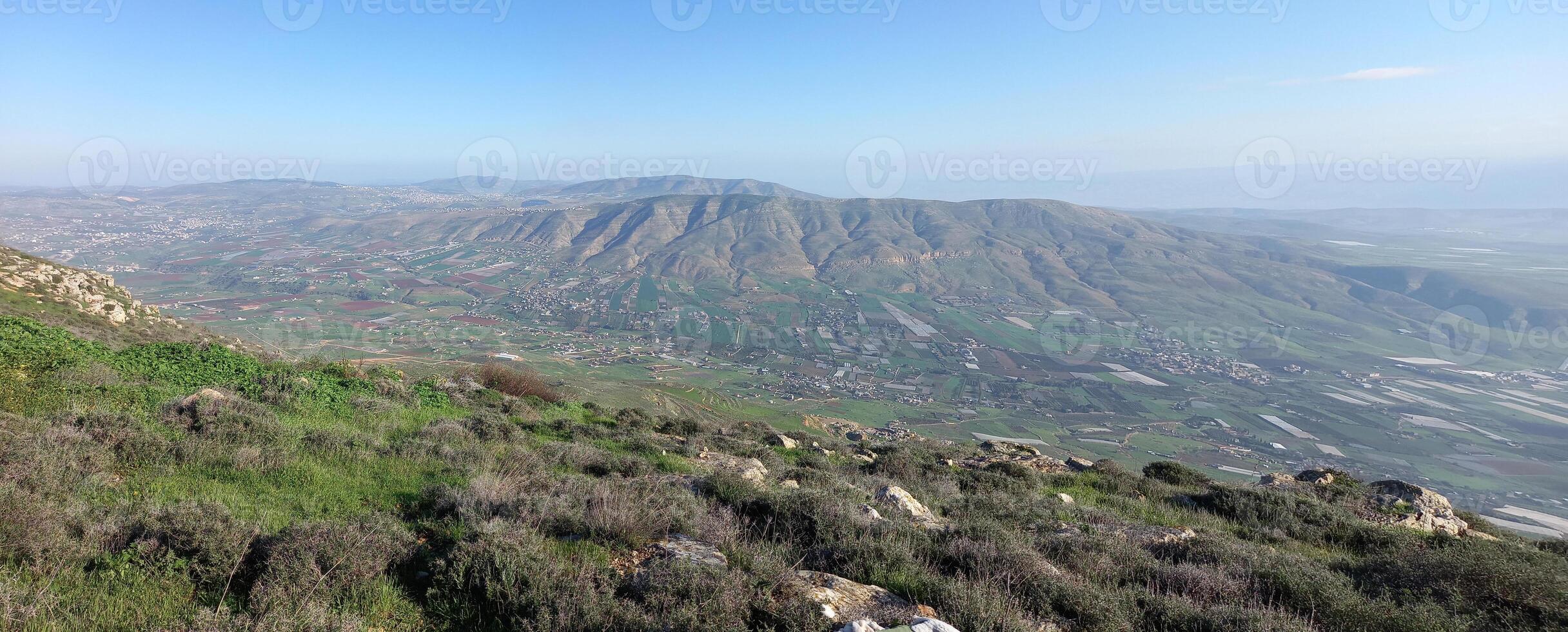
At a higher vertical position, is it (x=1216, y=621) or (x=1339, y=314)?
(x=1216, y=621)

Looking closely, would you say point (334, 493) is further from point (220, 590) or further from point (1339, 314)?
point (1339, 314)

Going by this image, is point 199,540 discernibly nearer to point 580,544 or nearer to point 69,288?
point 580,544

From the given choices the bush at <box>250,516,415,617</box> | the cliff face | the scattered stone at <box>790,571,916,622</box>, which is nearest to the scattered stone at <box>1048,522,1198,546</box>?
the scattered stone at <box>790,571,916,622</box>

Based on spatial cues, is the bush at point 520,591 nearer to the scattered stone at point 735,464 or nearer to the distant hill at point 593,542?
the distant hill at point 593,542

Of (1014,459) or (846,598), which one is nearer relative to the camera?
(846,598)

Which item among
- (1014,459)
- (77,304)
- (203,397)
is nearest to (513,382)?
(203,397)

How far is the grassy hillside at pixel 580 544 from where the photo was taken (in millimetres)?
3629

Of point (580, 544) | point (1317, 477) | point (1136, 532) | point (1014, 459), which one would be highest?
point (580, 544)

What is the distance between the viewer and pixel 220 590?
373cm

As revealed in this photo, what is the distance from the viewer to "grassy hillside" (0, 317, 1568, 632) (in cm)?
363

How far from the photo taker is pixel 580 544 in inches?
191

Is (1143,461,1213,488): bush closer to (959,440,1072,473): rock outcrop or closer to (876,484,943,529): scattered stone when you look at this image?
(959,440,1072,473): rock outcrop

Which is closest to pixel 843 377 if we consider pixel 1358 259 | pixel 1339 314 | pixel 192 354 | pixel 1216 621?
pixel 192 354

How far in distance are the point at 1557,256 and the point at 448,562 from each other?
258 metres
